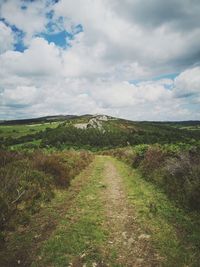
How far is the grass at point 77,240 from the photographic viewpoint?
6430mm

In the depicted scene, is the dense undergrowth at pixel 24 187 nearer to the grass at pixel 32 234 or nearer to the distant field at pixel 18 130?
the grass at pixel 32 234

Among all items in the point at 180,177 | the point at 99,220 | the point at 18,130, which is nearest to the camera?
the point at 99,220

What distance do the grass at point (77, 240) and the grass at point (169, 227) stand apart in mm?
1439

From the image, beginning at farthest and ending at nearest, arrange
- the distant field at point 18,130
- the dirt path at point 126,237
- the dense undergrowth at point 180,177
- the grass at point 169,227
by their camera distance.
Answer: the distant field at point 18,130, the dense undergrowth at point 180,177, the grass at point 169,227, the dirt path at point 126,237

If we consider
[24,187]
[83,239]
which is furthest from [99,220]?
[24,187]

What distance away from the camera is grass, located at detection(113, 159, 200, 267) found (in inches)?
256

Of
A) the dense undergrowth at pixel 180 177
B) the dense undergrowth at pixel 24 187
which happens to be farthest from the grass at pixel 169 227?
the dense undergrowth at pixel 24 187

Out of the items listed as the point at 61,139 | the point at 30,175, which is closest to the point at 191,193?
the point at 30,175

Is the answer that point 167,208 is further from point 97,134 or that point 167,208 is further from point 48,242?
point 97,134

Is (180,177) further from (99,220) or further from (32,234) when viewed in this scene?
(32,234)

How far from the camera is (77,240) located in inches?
297

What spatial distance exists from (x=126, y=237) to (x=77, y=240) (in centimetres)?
135

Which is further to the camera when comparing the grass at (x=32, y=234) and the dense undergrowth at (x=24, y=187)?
the dense undergrowth at (x=24, y=187)

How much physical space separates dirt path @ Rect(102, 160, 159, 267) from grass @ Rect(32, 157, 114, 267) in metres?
0.31
